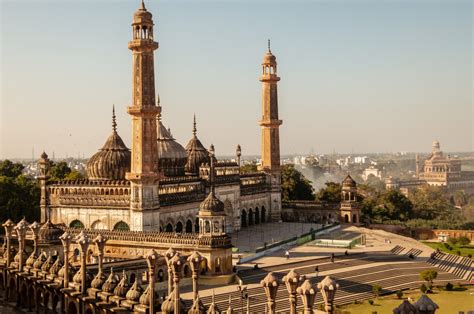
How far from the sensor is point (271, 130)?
47.2 metres

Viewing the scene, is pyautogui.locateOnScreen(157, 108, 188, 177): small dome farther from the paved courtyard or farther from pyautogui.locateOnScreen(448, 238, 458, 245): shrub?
pyautogui.locateOnScreen(448, 238, 458, 245): shrub

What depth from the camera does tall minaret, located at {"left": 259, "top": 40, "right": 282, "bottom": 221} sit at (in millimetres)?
47031

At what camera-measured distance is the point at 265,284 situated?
1295 centimetres

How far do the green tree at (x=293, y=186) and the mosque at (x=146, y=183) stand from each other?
9.83m

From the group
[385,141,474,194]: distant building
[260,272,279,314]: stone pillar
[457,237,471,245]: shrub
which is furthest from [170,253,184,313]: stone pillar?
[385,141,474,194]: distant building

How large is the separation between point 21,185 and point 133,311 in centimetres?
2706

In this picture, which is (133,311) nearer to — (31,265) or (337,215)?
(31,265)

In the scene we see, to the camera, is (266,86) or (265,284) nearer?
(265,284)

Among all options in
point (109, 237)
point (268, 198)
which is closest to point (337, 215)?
point (268, 198)

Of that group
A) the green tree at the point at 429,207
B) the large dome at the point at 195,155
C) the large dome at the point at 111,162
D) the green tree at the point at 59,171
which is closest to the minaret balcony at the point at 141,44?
the large dome at the point at 111,162

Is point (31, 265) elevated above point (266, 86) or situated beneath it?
situated beneath

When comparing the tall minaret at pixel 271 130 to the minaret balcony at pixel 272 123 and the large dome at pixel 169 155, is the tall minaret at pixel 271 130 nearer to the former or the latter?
the minaret balcony at pixel 272 123

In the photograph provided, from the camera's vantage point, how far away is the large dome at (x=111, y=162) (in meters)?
36.1

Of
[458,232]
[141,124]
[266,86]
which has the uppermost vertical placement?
[266,86]
